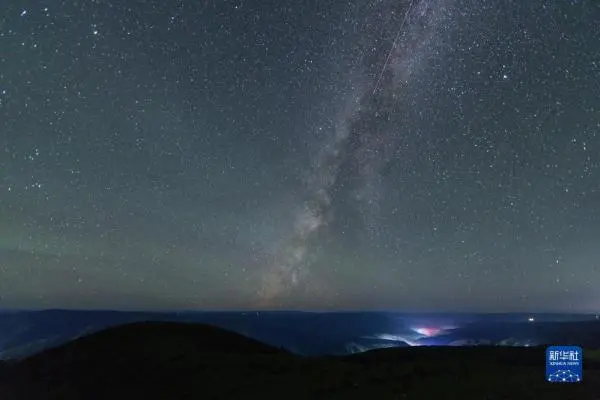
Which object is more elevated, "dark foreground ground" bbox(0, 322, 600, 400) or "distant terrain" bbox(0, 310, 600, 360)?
"dark foreground ground" bbox(0, 322, 600, 400)

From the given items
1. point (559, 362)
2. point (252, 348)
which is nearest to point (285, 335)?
point (252, 348)

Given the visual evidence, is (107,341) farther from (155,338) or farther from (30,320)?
(30,320)

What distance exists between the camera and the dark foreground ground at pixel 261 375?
22.1 m

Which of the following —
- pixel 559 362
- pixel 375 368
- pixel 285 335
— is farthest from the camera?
pixel 285 335

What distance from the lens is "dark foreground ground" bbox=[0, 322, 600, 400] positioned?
2211 cm

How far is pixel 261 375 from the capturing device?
25562 mm

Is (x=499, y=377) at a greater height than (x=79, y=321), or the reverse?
(x=499, y=377)

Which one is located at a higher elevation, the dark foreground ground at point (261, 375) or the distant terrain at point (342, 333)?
the dark foreground ground at point (261, 375)

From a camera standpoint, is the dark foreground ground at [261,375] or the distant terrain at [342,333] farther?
the distant terrain at [342,333]

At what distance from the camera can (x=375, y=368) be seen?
90.9 feet

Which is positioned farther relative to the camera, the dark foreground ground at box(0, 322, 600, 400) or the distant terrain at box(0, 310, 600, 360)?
the distant terrain at box(0, 310, 600, 360)

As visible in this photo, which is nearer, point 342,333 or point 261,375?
point 261,375

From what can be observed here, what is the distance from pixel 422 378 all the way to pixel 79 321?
600 feet

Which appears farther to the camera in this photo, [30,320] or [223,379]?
[30,320]
